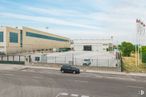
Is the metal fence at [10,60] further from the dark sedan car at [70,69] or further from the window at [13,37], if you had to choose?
the window at [13,37]

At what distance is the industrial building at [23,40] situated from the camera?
76625mm

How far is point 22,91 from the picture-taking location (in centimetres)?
2219

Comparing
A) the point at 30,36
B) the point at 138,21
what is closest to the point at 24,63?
the point at 138,21

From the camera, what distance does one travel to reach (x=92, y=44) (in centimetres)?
12744

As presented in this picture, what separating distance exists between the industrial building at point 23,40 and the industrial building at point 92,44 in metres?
15.3

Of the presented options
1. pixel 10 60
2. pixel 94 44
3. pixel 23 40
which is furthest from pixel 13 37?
pixel 94 44

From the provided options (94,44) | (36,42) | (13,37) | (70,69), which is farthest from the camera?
(94,44)

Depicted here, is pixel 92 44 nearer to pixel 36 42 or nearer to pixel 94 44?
pixel 94 44

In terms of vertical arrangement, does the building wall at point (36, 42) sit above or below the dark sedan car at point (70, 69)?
above

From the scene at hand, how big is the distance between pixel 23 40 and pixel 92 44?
1952 inches

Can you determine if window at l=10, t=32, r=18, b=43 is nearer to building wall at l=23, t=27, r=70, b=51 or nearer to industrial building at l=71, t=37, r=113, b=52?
building wall at l=23, t=27, r=70, b=51

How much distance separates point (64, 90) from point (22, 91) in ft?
13.4

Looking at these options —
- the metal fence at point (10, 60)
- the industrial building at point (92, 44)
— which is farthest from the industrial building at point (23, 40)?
the metal fence at point (10, 60)

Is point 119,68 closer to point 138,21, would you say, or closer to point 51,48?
point 138,21
